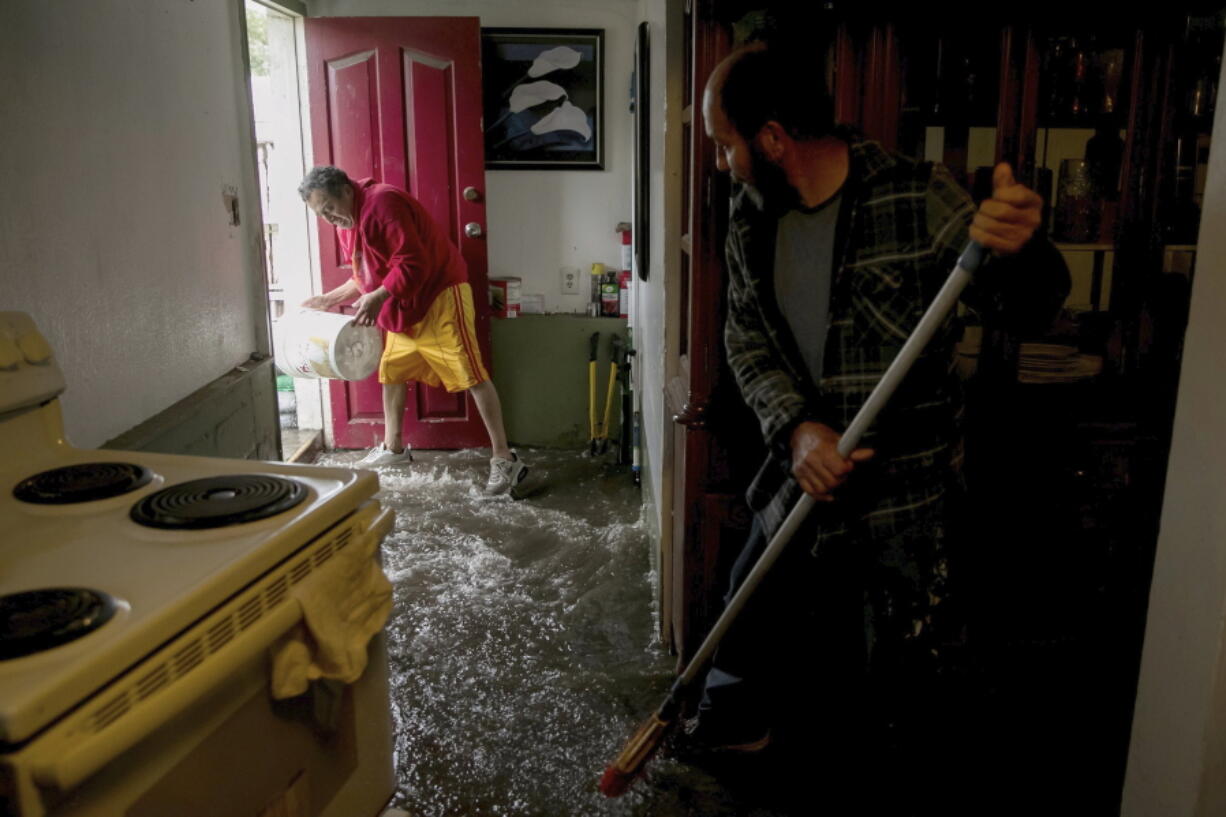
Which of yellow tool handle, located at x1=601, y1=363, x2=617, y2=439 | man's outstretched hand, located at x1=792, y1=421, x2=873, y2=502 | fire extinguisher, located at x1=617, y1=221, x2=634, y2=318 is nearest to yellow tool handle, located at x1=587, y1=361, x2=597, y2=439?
yellow tool handle, located at x1=601, y1=363, x2=617, y2=439

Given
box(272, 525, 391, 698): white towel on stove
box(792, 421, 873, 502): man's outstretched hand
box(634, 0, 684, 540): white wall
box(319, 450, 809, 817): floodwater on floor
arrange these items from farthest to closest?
box(634, 0, 684, 540): white wall < box(319, 450, 809, 817): floodwater on floor < box(792, 421, 873, 502): man's outstretched hand < box(272, 525, 391, 698): white towel on stove

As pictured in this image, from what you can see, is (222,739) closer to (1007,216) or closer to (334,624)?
(334,624)

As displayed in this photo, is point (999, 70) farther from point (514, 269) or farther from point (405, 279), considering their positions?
point (514, 269)

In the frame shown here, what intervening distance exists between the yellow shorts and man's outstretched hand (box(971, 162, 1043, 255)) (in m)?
3.19

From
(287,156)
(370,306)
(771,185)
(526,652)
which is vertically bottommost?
(526,652)

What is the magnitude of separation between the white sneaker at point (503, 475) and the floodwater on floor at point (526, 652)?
75 millimetres

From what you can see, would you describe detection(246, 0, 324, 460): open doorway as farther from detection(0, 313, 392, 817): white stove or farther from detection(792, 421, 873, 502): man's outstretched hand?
detection(792, 421, 873, 502): man's outstretched hand

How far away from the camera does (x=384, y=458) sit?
4.57 m

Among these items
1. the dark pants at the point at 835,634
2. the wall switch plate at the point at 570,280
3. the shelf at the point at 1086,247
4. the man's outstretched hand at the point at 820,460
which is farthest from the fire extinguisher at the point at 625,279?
the man's outstretched hand at the point at 820,460

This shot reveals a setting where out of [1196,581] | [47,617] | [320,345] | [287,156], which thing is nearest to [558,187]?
[287,156]

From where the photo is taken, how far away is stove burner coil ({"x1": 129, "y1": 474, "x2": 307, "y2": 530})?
49.6 inches

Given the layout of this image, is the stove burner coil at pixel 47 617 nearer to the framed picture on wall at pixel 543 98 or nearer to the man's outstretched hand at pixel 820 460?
the man's outstretched hand at pixel 820 460

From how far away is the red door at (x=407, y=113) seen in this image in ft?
14.3

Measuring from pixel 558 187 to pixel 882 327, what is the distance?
3388 millimetres
